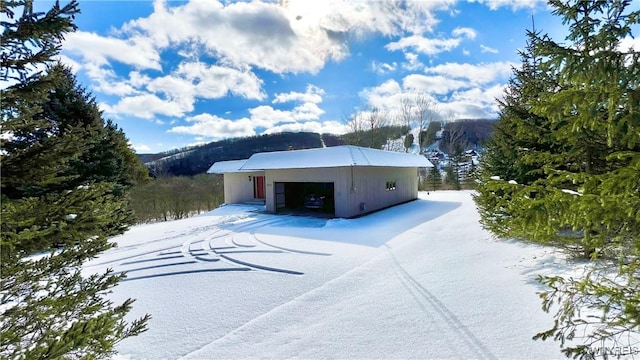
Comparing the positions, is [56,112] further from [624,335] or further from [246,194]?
[624,335]

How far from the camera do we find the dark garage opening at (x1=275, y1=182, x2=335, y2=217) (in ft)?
54.9

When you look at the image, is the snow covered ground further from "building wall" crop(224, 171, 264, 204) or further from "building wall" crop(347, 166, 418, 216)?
"building wall" crop(224, 171, 264, 204)

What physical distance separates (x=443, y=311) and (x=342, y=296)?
1684 mm

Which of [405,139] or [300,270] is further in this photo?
[405,139]

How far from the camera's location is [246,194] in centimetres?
2134

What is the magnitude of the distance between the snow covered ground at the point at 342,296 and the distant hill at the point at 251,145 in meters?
21.5

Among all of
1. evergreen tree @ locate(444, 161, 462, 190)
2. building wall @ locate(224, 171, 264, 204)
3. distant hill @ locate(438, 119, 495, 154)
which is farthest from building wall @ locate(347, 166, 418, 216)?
distant hill @ locate(438, 119, 495, 154)

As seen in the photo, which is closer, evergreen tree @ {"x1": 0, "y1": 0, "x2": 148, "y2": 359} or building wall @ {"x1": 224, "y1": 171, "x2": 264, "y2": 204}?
evergreen tree @ {"x1": 0, "y1": 0, "x2": 148, "y2": 359}

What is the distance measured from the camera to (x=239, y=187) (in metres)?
21.5

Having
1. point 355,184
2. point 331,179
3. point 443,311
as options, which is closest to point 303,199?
point 331,179

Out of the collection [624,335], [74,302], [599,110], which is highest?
[599,110]

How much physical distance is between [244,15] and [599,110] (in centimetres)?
948

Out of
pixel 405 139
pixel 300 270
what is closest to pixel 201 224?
pixel 300 270

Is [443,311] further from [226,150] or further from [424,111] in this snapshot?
[226,150]
